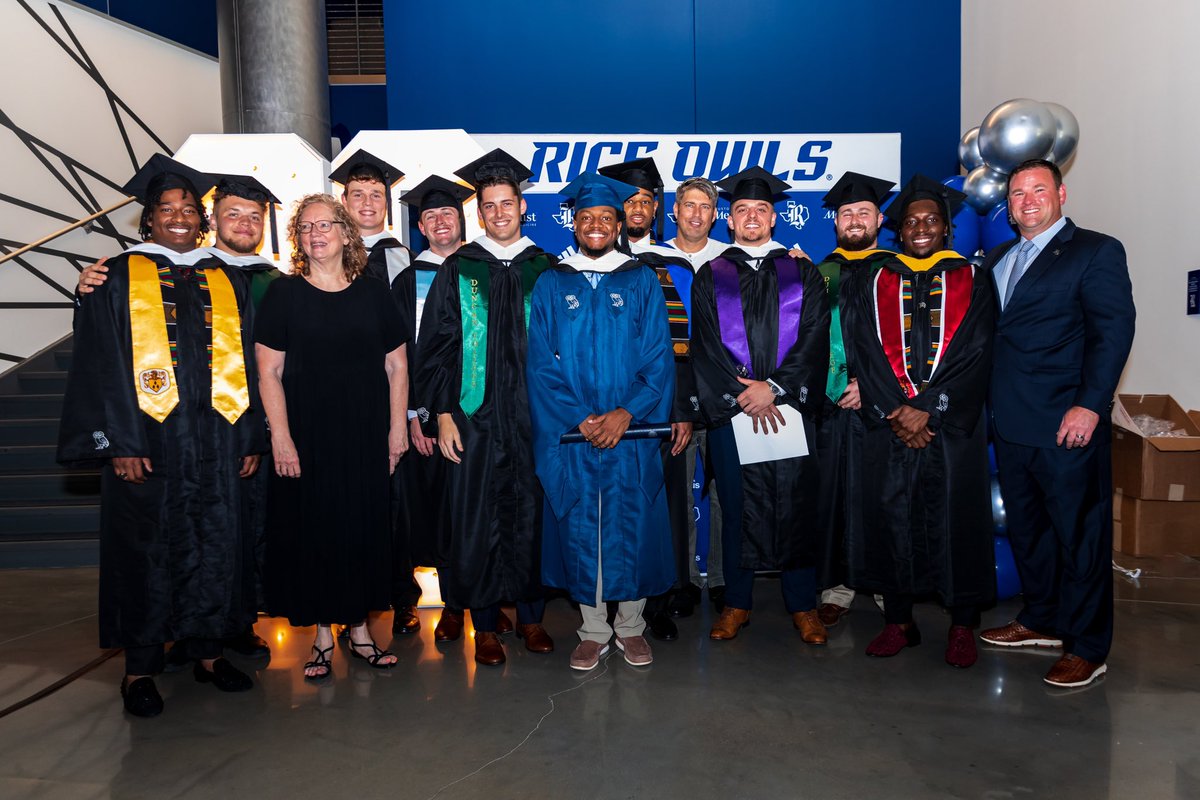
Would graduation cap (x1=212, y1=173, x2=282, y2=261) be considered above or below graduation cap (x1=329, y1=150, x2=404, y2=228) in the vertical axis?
below

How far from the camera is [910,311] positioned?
311 cm

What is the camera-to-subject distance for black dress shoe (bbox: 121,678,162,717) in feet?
8.89

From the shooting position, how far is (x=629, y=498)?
3008mm

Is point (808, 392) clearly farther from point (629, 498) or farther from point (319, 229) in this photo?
point (319, 229)

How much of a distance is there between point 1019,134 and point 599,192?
279cm

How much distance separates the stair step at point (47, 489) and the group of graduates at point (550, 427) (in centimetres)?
291

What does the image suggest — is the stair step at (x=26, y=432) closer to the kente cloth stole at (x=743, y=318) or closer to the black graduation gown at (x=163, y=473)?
the black graduation gown at (x=163, y=473)

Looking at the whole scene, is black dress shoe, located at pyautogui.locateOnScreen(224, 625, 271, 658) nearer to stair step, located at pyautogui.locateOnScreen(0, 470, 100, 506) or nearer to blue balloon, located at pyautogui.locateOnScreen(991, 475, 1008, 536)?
stair step, located at pyautogui.locateOnScreen(0, 470, 100, 506)

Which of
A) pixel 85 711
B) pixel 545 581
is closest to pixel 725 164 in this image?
pixel 545 581

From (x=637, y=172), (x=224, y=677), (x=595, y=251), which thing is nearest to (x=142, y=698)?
(x=224, y=677)

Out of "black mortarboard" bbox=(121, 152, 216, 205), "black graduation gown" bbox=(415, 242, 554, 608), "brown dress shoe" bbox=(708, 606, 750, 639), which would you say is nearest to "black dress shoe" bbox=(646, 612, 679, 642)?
"brown dress shoe" bbox=(708, 606, 750, 639)

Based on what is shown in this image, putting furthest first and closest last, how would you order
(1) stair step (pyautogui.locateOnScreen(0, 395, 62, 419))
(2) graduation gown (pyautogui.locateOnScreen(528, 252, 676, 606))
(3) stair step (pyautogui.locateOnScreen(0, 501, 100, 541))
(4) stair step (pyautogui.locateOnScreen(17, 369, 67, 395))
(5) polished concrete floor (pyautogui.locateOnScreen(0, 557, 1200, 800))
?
(4) stair step (pyautogui.locateOnScreen(17, 369, 67, 395))
(1) stair step (pyautogui.locateOnScreen(0, 395, 62, 419))
(3) stair step (pyautogui.locateOnScreen(0, 501, 100, 541))
(2) graduation gown (pyautogui.locateOnScreen(528, 252, 676, 606))
(5) polished concrete floor (pyautogui.locateOnScreen(0, 557, 1200, 800))

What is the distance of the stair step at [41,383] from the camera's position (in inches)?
249

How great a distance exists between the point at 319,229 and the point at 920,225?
2.23 metres
